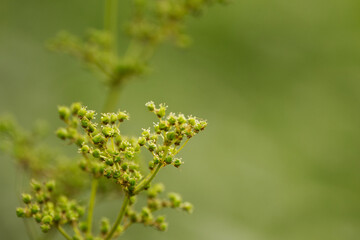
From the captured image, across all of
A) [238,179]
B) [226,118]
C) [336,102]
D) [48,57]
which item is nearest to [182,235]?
[238,179]

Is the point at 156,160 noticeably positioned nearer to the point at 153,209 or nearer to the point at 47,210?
the point at 153,209

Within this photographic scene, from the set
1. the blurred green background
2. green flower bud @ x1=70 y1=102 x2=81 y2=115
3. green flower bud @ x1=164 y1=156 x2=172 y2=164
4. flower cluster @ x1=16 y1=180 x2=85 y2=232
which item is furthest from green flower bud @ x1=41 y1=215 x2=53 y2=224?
the blurred green background

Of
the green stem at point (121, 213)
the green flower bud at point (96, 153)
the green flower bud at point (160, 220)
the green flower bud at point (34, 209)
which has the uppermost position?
the green flower bud at point (160, 220)

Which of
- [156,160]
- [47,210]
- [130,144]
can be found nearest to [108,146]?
[130,144]

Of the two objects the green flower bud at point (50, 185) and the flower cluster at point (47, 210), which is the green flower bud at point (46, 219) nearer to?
the flower cluster at point (47, 210)

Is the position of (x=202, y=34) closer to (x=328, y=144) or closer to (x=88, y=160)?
(x=328, y=144)

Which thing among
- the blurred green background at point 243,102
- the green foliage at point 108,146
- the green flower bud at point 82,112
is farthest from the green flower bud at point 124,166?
the blurred green background at point 243,102
